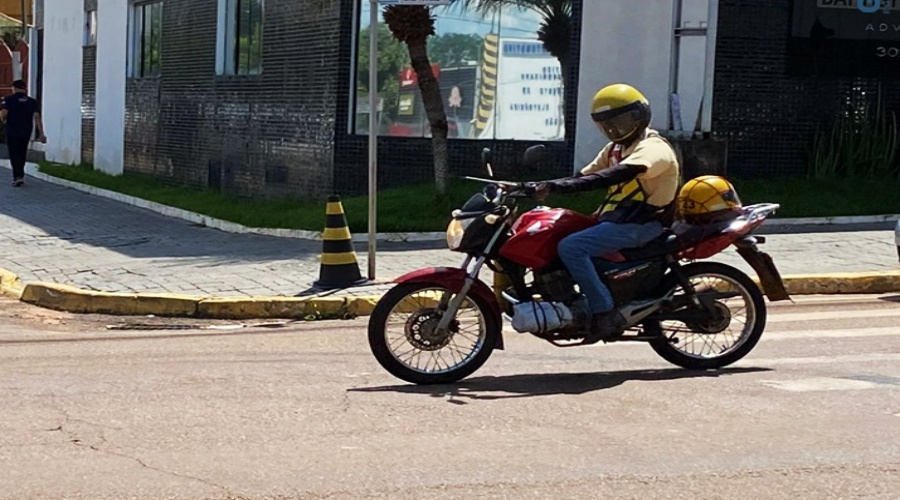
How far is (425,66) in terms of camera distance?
1653cm

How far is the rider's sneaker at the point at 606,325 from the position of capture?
25.5 ft

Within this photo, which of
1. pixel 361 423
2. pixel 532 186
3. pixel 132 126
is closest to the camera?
pixel 361 423

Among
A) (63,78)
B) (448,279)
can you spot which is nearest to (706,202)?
(448,279)

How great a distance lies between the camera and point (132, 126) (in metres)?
25.8

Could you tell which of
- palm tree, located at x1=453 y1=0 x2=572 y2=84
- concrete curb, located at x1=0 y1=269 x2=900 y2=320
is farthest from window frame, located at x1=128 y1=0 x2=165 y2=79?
concrete curb, located at x1=0 y1=269 x2=900 y2=320

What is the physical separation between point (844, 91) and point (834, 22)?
88 centimetres

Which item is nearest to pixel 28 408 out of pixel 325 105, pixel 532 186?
pixel 532 186

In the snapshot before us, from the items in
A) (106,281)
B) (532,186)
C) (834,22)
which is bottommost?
(106,281)

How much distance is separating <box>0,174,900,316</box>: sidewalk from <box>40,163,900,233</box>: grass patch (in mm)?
581

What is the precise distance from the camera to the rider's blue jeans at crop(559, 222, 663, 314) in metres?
7.66

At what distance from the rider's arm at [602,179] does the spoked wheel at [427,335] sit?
82cm

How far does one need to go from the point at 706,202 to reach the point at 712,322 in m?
0.70

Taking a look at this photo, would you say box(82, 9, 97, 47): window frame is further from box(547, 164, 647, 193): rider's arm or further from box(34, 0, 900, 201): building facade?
box(547, 164, 647, 193): rider's arm

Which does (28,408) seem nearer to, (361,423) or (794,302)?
(361,423)
